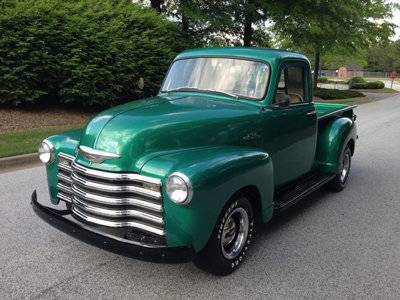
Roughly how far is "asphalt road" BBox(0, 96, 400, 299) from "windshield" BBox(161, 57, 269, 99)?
1.54 meters

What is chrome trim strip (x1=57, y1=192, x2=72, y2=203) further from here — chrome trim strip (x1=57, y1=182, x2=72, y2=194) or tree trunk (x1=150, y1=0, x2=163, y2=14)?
tree trunk (x1=150, y1=0, x2=163, y2=14)

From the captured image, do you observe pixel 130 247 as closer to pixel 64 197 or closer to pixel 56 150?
pixel 64 197

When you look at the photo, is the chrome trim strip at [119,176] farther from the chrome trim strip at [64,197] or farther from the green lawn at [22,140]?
the green lawn at [22,140]

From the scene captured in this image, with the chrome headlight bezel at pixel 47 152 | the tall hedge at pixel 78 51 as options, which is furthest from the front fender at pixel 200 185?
the tall hedge at pixel 78 51

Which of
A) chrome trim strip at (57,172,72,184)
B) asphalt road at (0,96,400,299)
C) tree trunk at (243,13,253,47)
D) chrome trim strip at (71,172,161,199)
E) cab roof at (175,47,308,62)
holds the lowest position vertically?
asphalt road at (0,96,400,299)

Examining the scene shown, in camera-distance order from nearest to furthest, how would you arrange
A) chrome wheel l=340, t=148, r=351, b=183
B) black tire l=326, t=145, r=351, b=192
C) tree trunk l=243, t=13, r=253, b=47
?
black tire l=326, t=145, r=351, b=192
chrome wheel l=340, t=148, r=351, b=183
tree trunk l=243, t=13, r=253, b=47

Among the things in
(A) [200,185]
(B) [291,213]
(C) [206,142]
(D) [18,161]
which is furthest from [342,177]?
(D) [18,161]

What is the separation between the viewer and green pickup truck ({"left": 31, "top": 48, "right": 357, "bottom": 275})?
330cm

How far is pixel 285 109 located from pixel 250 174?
1315mm

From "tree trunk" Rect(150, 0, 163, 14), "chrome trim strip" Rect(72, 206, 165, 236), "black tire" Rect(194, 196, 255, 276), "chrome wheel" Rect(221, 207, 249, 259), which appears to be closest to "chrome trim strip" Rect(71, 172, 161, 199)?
"chrome trim strip" Rect(72, 206, 165, 236)

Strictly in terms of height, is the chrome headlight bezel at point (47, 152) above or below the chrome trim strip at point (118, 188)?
above

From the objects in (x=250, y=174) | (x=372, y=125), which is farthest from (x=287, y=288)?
(x=372, y=125)

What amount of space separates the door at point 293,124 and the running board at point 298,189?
0.38ft

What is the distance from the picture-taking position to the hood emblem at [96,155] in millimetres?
3479
